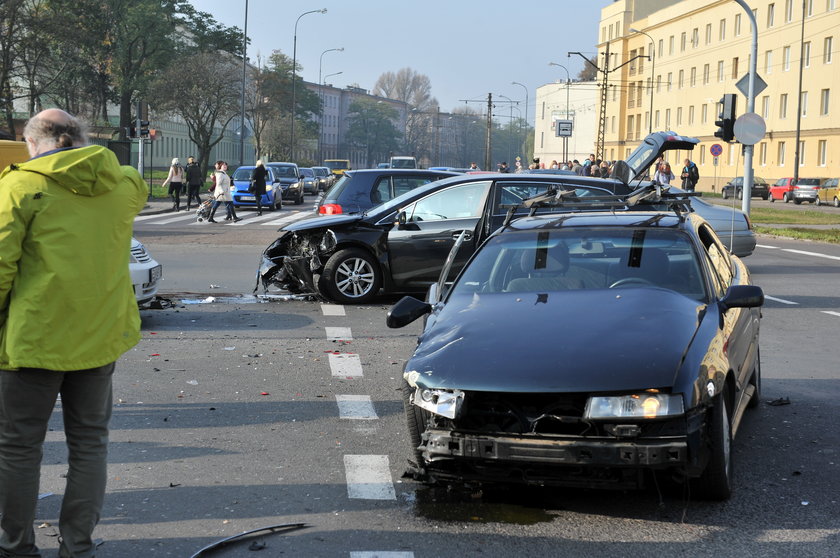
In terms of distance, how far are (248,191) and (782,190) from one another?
38647mm

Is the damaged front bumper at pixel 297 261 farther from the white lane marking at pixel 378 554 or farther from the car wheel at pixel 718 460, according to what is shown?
the white lane marking at pixel 378 554

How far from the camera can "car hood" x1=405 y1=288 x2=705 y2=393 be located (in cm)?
493

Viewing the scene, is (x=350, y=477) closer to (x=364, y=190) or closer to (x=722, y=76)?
(x=364, y=190)

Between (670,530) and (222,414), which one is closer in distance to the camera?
(670,530)

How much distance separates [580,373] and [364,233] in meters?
8.76

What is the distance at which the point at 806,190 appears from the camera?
6278cm

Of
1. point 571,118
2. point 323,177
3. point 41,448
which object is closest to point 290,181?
point 323,177

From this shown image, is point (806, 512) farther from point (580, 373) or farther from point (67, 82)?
point (67, 82)

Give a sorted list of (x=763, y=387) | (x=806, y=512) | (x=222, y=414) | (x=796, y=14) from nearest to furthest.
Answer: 1. (x=806, y=512)
2. (x=222, y=414)
3. (x=763, y=387)
4. (x=796, y=14)

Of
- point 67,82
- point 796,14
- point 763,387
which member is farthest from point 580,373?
point 796,14

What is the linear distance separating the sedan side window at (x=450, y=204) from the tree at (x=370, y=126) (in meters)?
150

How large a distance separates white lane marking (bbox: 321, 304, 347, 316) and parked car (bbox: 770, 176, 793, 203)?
186ft

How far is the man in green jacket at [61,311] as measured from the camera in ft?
13.3

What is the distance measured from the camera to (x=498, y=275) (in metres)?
6.50
